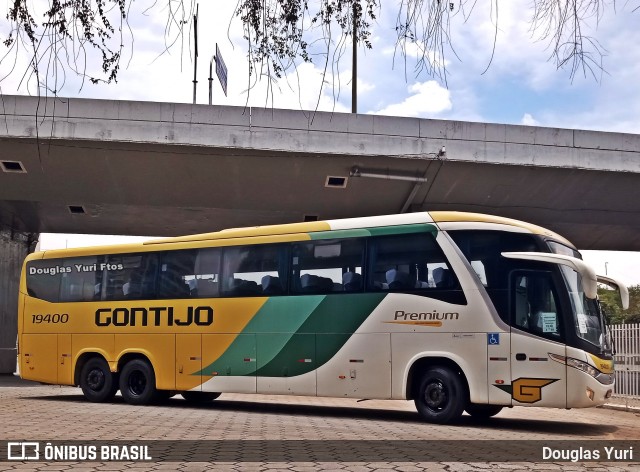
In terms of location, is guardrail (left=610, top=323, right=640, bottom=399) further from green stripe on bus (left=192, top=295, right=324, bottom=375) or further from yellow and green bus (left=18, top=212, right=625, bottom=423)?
green stripe on bus (left=192, top=295, right=324, bottom=375)

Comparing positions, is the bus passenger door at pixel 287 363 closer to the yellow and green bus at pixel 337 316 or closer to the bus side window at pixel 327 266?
the yellow and green bus at pixel 337 316

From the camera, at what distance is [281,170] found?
1978 centimetres

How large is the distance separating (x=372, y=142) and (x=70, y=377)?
9137 millimetres

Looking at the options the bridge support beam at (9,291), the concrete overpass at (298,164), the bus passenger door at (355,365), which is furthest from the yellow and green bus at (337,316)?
the bridge support beam at (9,291)

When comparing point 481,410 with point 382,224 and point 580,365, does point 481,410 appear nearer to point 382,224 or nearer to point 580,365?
point 580,365

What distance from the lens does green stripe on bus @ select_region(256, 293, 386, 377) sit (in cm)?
1292

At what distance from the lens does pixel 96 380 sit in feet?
52.6

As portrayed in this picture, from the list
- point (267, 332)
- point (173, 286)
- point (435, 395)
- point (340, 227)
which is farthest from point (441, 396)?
point (173, 286)

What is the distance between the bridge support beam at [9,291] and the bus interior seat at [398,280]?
1727 centimetres

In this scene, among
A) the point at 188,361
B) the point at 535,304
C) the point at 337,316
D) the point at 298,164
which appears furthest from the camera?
the point at 298,164

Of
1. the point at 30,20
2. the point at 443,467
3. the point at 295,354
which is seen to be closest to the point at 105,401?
the point at 295,354

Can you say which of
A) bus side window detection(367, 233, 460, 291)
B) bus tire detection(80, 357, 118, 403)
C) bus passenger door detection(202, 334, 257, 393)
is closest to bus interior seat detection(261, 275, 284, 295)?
bus passenger door detection(202, 334, 257, 393)

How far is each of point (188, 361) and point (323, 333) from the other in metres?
3.14

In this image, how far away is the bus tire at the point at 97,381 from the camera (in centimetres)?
1584
